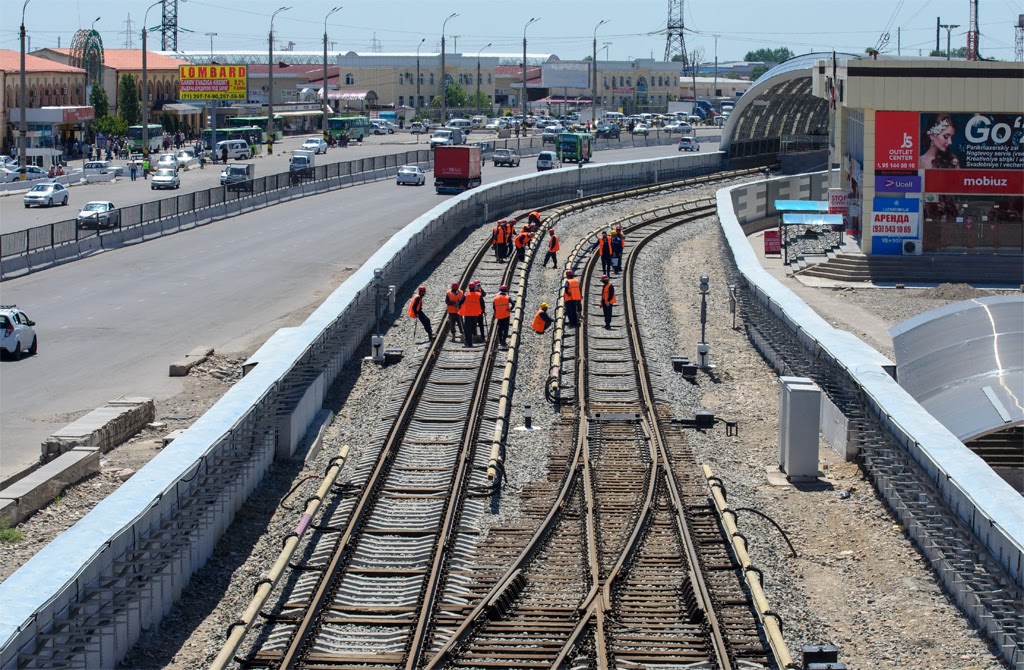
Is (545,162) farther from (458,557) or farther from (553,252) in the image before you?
(458,557)

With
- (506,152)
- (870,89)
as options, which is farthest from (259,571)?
(506,152)

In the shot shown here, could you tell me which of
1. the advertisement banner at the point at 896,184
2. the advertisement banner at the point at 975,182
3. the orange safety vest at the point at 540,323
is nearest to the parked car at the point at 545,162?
the advertisement banner at the point at 896,184

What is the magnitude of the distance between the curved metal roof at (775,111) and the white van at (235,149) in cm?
2751

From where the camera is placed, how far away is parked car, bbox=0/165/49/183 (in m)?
63.7

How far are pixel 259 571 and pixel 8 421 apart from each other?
929cm

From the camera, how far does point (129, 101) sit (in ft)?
334

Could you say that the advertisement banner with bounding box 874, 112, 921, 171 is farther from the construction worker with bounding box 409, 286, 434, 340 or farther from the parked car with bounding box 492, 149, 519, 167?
the parked car with bounding box 492, 149, 519, 167

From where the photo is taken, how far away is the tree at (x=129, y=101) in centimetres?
10144

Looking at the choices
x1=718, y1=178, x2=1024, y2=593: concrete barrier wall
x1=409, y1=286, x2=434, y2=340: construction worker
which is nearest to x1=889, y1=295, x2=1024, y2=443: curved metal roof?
x1=718, y1=178, x2=1024, y2=593: concrete barrier wall

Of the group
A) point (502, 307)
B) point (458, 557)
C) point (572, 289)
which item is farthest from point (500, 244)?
point (458, 557)

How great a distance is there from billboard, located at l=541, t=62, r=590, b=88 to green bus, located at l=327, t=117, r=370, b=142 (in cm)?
6583

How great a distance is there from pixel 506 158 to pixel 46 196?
85.1 feet

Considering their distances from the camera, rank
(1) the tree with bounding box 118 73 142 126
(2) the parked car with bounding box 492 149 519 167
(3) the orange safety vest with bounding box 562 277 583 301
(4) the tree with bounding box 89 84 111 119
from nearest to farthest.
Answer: (3) the orange safety vest with bounding box 562 277 583 301 < (2) the parked car with bounding box 492 149 519 167 < (4) the tree with bounding box 89 84 111 119 < (1) the tree with bounding box 118 73 142 126

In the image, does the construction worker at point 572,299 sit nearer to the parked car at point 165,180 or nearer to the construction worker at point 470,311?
the construction worker at point 470,311
